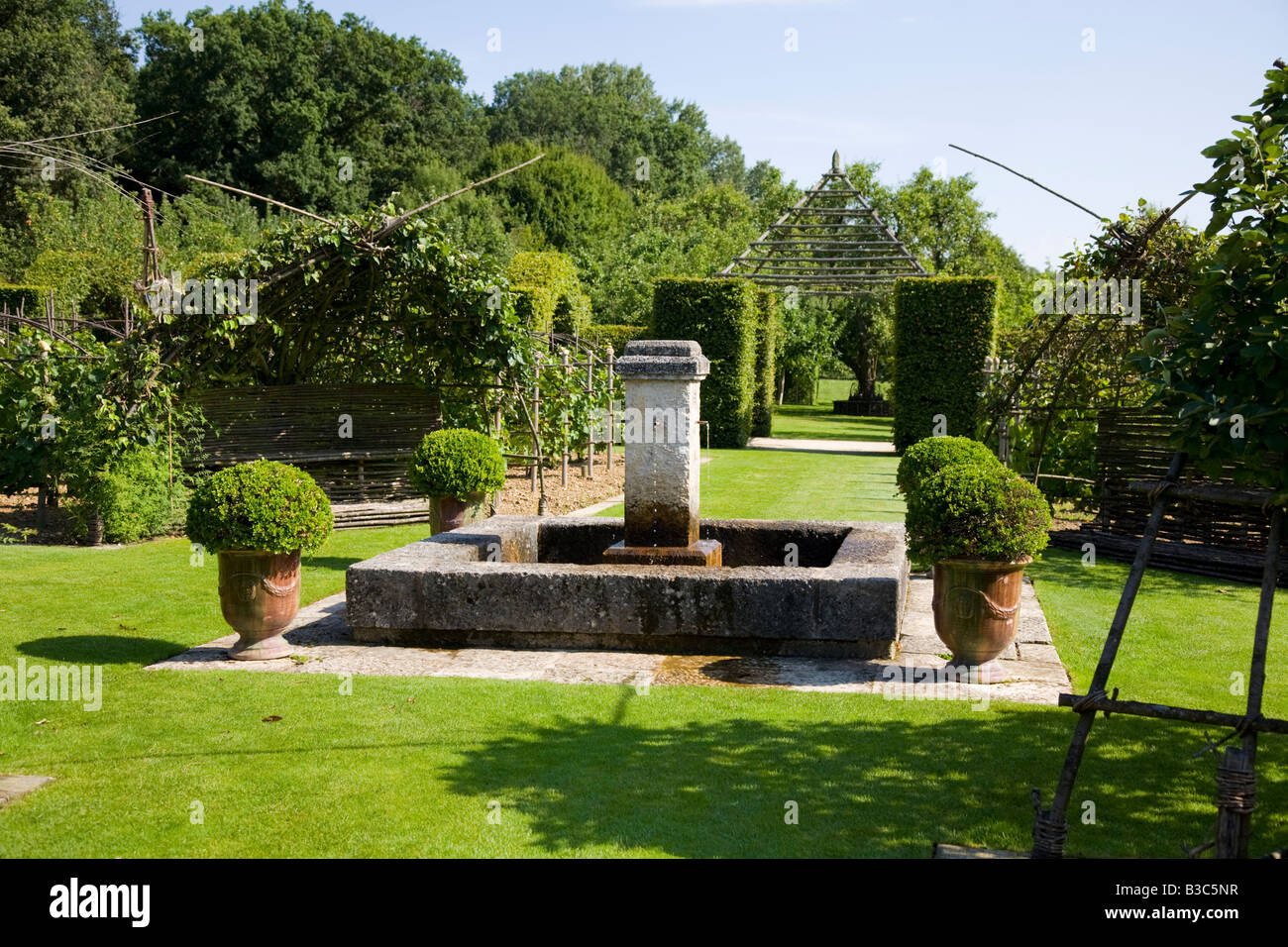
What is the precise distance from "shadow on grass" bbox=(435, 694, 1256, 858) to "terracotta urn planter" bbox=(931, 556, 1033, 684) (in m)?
0.80

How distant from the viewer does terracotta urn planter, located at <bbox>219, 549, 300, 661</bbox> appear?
7879 millimetres

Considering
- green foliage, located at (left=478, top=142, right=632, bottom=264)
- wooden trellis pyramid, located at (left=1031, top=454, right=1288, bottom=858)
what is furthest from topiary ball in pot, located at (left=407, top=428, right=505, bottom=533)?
green foliage, located at (left=478, top=142, right=632, bottom=264)

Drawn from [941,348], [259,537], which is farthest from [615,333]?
[259,537]

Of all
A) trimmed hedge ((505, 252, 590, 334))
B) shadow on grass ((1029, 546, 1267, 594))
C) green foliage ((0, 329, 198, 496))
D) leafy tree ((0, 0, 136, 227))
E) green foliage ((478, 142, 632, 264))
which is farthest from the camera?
green foliage ((478, 142, 632, 264))

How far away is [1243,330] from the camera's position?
4227 millimetres

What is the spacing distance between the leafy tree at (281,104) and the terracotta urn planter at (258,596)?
123 ft

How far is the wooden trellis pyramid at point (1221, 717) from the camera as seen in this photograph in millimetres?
3949

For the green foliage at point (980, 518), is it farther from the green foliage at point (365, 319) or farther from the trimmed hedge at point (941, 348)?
the trimmed hedge at point (941, 348)

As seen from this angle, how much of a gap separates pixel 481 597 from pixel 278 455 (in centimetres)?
774

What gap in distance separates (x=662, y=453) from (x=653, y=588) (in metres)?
1.34

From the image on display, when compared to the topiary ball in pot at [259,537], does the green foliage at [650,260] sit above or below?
above

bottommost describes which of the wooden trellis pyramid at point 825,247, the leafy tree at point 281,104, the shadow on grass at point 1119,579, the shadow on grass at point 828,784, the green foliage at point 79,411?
the shadow on grass at point 828,784

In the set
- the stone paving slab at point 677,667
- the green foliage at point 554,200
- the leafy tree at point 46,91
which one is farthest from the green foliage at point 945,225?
the stone paving slab at point 677,667

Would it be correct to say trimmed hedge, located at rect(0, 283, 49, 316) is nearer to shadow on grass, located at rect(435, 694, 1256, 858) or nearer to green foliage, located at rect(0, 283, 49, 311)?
green foliage, located at rect(0, 283, 49, 311)
